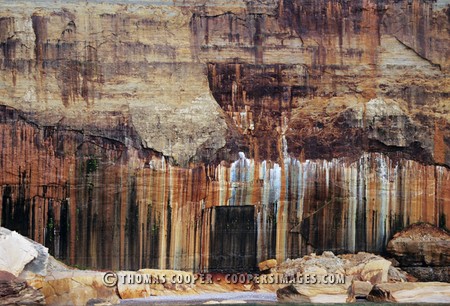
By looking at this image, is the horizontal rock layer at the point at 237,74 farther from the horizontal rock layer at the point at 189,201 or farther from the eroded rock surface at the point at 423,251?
the eroded rock surface at the point at 423,251

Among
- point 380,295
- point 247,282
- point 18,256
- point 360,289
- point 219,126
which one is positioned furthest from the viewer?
point 219,126

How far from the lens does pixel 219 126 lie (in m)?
10.2

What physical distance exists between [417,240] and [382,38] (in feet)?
8.92

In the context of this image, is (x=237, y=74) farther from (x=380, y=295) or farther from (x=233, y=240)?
(x=380, y=295)

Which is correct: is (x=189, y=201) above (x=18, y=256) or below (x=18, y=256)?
above

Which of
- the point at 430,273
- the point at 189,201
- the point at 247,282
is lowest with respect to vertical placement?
the point at 247,282

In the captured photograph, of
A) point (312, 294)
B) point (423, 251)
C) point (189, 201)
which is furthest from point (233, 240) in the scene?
point (423, 251)

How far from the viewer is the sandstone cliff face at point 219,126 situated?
388 inches

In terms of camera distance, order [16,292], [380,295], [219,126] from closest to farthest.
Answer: [16,292]
[380,295]
[219,126]

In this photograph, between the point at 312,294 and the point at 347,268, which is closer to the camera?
the point at 312,294

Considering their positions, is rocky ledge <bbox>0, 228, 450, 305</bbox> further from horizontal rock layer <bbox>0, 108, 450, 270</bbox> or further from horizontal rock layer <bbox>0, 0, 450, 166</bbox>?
horizontal rock layer <bbox>0, 0, 450, 166</bbox>

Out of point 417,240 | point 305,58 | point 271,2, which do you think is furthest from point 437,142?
point 271,2

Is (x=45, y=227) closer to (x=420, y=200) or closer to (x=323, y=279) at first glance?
(x=323, y=279)

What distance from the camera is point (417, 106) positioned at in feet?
34.1
